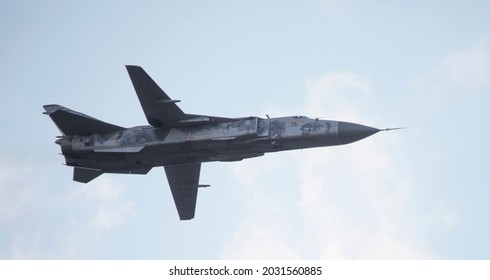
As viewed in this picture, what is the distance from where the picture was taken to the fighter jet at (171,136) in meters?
50.1

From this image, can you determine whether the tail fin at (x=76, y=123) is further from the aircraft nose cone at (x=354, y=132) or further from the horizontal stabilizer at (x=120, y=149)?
the aircraft nose cone at (x=354, y=132)

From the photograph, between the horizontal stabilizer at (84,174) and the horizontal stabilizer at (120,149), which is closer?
the horizontal stabilizer at (120,149)

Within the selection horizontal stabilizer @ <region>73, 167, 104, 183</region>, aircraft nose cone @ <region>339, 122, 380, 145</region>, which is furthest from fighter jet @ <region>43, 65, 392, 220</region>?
horizontal stabilizer @ <region>73, 167, 104, 183</region>

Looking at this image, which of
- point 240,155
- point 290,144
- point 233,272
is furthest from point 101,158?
point 233,272

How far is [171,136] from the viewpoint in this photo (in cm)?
5144

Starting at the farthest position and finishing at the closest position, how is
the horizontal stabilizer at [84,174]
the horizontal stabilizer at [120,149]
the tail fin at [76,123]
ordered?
the horizontal stabilizer at [84,174] → the tail fin at [76,123] → the horizontal stabilizer at [120,149]

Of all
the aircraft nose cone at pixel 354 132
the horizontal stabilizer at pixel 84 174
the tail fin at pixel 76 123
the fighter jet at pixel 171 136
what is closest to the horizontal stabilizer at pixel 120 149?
the fighter jet at pixel 171 136

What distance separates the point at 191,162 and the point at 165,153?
205 centimetres

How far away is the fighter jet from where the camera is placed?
50.1m

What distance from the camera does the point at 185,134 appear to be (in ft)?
168

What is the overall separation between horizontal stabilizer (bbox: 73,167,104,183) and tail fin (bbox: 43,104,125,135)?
289cm

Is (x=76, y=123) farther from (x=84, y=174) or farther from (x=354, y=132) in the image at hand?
(x=354, y=132)

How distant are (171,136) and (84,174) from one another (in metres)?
7.96

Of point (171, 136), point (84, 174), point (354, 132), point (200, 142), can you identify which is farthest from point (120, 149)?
point (354, 132)
